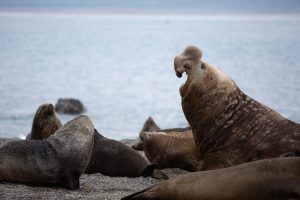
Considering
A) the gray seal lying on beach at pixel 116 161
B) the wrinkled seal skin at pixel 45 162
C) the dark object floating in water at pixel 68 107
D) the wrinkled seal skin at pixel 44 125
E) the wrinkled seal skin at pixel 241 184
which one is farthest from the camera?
the dark object floating in water at pixel 68 107

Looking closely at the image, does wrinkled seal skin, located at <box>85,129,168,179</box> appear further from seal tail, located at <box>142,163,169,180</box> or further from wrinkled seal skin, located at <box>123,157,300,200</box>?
wrinkled seal skin, located at <box>123,157,300,200</box>

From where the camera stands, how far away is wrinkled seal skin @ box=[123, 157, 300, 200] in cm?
518

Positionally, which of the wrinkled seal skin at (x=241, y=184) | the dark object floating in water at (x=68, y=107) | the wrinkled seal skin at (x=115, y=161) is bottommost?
the dark object floating in water at (x=68, y=107)

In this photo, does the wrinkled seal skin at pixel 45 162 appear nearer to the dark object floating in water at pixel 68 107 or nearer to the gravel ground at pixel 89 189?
the gravel ground at pixel 89 189

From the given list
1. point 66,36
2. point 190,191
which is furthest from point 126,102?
point 66,36

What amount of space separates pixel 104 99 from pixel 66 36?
106504mm

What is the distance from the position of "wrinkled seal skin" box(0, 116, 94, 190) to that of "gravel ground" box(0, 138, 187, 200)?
0.39 feet

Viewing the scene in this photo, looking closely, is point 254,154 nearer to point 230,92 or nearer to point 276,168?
point 230,92

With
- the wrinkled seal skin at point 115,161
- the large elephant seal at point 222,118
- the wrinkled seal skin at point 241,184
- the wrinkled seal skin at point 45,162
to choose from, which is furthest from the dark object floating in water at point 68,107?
the wrinkled seal skin at point 241,184

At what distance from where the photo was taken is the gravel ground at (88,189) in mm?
6406

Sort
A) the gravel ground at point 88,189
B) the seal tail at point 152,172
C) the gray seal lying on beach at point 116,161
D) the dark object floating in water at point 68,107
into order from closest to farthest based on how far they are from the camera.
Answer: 1. the gravel ground at point 88,189
2. the seal tail at point 152,172
3. the gray seal lying on beach at point 116,161
4. the dark object floating in water at point 68,107

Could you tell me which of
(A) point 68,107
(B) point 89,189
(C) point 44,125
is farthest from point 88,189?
(A) point 68,107

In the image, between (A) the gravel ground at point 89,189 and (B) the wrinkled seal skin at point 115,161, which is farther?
(B) the wrinkled seal skin at point 115,161

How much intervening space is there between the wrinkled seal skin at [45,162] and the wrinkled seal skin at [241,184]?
1707 mm
